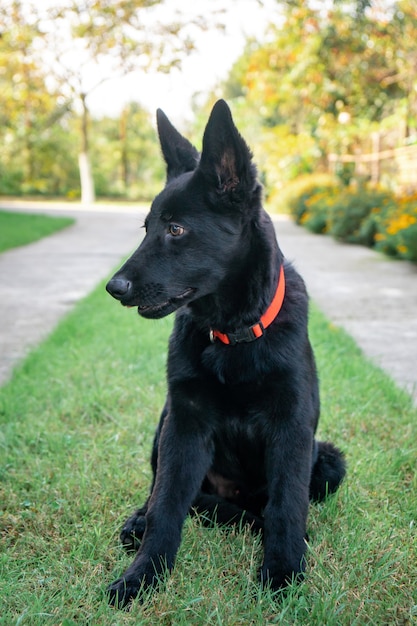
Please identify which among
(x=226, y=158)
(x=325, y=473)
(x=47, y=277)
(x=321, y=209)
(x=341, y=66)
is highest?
(x=341, y=66)

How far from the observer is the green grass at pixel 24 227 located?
11.4 m

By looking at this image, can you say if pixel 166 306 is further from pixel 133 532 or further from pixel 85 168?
pixel 85 168

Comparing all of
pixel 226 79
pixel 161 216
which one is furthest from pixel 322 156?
pixel 226 79

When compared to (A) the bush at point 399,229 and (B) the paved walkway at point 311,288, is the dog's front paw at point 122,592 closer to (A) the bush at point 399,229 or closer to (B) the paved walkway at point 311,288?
(B) the paved walkway at point 311,288

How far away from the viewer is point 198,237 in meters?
2.06

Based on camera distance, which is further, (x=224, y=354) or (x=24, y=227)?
(x=24, y=227)

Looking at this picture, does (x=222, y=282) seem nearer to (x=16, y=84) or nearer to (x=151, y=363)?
(x=151, y=363)

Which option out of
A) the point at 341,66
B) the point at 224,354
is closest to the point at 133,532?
the point at 224,354

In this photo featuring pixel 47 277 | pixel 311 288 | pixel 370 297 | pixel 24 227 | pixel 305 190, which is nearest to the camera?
pixel 370 297

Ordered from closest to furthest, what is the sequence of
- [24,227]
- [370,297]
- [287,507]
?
1. [287,507]
2. [370,297]
3. [24,227]

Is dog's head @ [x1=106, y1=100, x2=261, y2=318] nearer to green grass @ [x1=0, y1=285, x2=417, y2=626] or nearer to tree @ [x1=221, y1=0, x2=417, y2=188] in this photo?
green grass @ [x1=0, y1=285, x2=417, y2=626]

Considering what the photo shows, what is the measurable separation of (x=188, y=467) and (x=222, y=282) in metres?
0.60

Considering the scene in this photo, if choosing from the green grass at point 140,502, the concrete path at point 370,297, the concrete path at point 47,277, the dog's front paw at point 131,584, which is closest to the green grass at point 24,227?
the concrete path at point 47,277

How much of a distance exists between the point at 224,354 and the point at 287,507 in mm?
506
